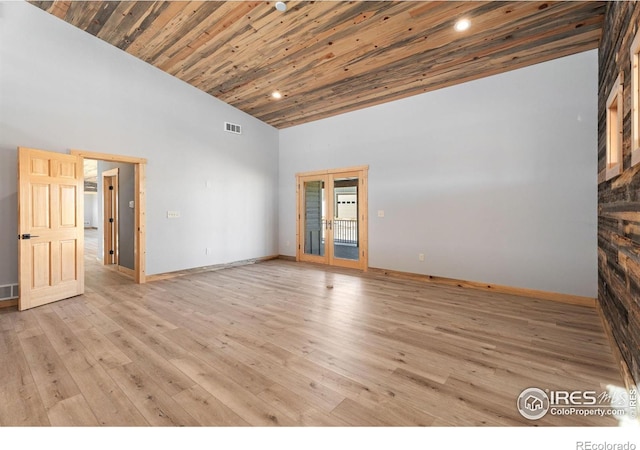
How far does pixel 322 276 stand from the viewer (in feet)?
18.2

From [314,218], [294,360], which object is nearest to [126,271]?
[314,218]

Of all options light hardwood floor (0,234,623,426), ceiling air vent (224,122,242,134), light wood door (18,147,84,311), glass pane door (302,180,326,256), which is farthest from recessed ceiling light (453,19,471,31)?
light wood door (18,147,84,311)

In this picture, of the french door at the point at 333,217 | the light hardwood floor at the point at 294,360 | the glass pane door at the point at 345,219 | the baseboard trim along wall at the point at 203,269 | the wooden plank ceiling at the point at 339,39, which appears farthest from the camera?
the glass pane door at the point at 345,219

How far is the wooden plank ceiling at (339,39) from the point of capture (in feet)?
10.7

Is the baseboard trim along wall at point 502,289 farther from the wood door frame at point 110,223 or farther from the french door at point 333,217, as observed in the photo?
the wood door frame at point 110,223

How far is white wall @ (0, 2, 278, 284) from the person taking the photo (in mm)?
3861

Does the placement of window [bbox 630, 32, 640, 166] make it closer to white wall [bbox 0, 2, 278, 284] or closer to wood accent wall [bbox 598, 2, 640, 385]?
wood accent wall [bbox 598, 2, 640, 385]

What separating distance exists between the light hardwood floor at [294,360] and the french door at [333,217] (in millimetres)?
2221

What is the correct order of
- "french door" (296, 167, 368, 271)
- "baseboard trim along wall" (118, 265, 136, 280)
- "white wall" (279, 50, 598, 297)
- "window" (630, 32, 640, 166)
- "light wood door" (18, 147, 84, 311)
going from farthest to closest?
1. "french door" (296, 167, 368, 271)
2. "baseboard trim along wall" (118, 265, 136, 280)
3. "white wall" (279, 50, 598, 297)
4. "light wood door" (18, 147, 84, 311)
5. "window" (630, 32, 640, 166)

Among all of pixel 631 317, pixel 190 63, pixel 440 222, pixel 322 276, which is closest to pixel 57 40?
pixel 190 63

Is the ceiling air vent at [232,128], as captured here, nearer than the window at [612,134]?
No

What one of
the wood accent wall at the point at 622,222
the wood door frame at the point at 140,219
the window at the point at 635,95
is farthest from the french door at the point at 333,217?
the window at the point at 635,95

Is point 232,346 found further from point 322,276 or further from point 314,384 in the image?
point 322,276

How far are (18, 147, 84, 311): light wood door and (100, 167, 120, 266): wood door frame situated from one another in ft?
6.95
